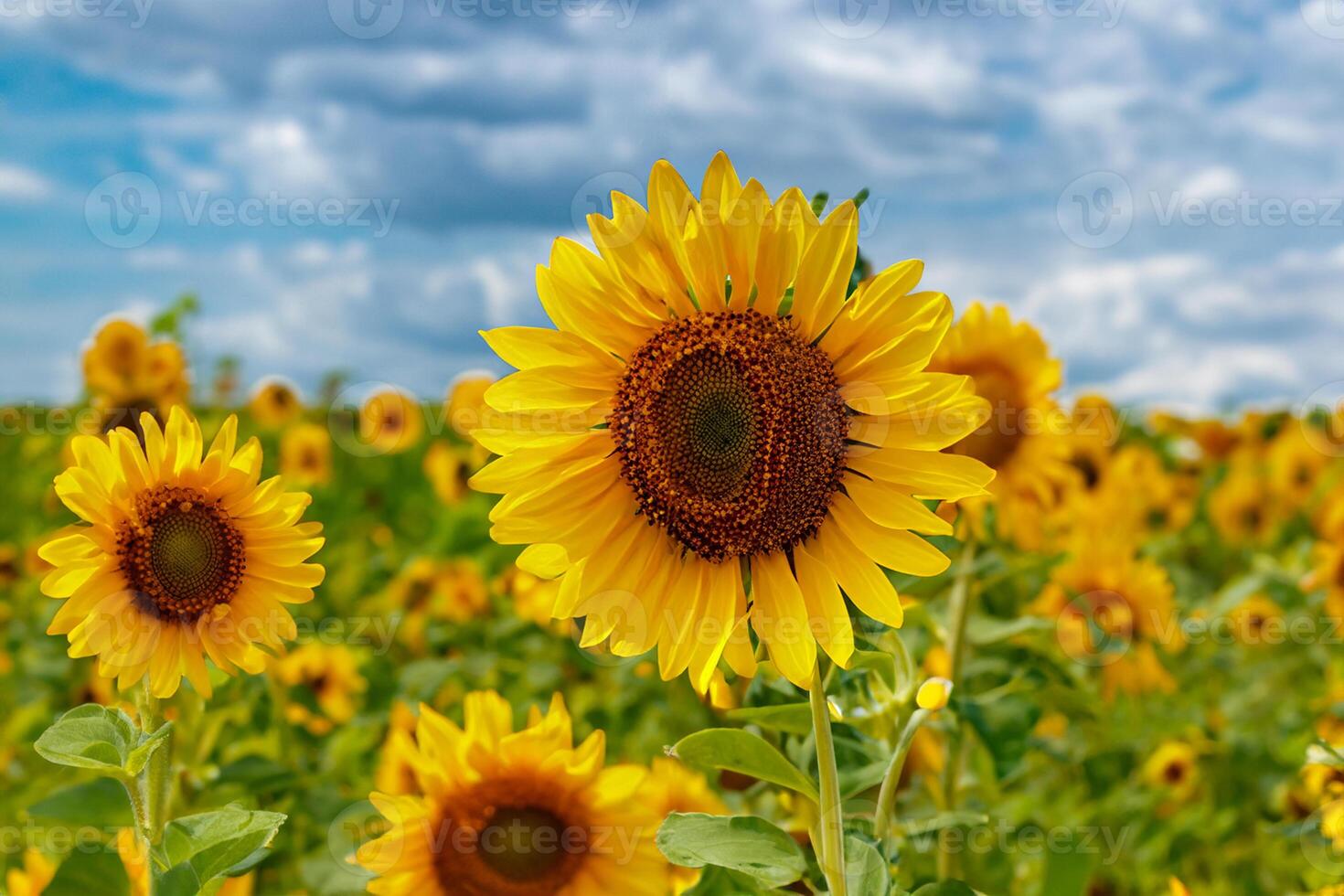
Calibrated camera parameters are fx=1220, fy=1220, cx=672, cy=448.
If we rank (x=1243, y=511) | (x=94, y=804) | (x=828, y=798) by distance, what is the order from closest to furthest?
(x=828, y=798) < (x=94, y=804) < (x=1243, y=511)

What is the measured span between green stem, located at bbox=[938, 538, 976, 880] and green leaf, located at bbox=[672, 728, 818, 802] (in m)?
1.10

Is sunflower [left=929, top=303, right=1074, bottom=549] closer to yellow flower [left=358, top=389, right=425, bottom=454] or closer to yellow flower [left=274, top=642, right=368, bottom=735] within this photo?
yellow flower [left=274, top=642, right=368, bottom=735]

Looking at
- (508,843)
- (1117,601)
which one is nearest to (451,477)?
(1117,601)

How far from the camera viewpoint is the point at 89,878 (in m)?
1.72

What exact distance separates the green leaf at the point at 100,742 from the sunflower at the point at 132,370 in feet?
9.30

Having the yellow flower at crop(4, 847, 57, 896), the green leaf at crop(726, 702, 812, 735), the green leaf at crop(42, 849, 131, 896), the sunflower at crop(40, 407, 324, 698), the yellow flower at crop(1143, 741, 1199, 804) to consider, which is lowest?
the yellow flower at crop(1143, 741, 1199, 804)

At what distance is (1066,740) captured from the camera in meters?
4.41

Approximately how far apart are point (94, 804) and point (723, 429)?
1287mm

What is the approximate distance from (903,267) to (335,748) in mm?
2172

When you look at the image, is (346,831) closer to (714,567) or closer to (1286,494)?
(714,567)

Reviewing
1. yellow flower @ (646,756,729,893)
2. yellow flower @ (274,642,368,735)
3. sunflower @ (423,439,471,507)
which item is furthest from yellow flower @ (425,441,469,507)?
yellow flower @ (646,756,729,893)

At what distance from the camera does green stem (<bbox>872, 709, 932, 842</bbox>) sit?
161cm

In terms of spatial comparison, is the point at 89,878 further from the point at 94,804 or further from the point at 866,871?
the point at 866,871

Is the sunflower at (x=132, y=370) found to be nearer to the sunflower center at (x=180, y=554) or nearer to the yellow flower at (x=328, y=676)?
the yellow flower at (x=328, y=676)
